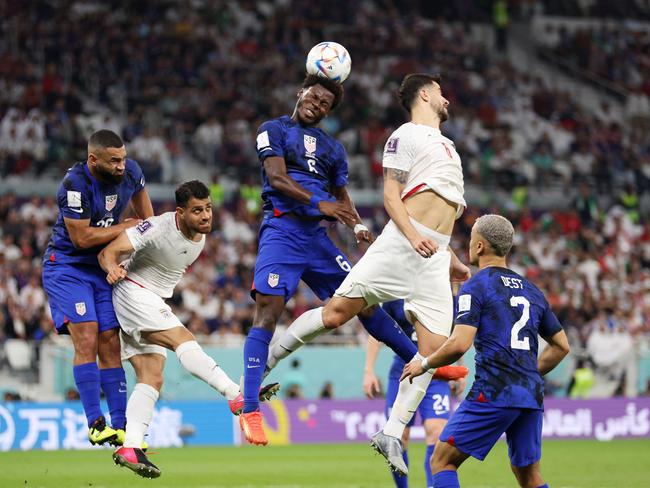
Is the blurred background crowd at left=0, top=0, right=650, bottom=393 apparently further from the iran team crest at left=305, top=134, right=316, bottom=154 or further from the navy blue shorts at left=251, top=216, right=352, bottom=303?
the iran team crest at left=305, top=134, right=316, bottom=154

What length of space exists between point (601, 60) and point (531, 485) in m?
29.1

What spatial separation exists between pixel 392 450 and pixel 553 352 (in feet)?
5.15

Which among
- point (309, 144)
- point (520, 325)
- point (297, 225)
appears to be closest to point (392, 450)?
point (520, 325)

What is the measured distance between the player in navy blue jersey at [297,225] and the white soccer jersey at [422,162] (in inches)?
28.6

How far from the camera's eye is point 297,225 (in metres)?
10.7

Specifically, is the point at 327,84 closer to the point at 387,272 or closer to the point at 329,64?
the point at 329,64

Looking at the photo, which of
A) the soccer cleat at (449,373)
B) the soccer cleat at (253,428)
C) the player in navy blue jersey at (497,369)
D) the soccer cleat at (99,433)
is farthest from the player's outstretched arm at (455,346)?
the soccer cleat at (99,433)

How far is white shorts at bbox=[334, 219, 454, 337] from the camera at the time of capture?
9758mm

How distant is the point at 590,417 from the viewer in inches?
909

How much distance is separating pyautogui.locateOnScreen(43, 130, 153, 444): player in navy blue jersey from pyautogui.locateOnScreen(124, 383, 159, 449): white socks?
0.17m

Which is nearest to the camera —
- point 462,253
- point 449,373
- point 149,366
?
point 449,373

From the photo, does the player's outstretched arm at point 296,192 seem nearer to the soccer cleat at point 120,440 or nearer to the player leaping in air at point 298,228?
the player leaping in air at point 298,228

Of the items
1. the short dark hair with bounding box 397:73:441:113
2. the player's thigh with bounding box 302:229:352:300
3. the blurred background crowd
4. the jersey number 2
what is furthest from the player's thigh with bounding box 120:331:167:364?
the blurred background crowd

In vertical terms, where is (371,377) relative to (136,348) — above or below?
below
